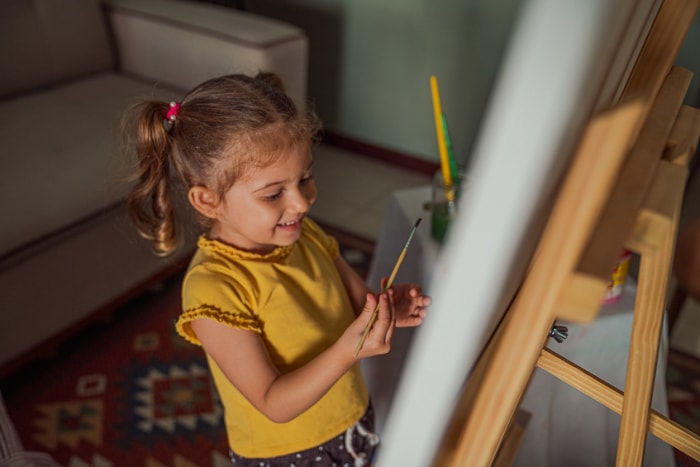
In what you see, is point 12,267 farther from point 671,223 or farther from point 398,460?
point 671,223

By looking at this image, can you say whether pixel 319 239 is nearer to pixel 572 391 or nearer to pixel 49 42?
pixel 572 391

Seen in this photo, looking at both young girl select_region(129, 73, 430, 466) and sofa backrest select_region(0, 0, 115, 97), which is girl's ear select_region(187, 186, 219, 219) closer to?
young girl select_region(129, 73, 430, 466)

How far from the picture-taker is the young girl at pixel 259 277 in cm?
71

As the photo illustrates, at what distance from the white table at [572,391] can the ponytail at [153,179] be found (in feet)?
1.70

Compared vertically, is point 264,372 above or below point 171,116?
below

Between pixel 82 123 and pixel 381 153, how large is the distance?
129 centimetres

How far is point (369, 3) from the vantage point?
230cm

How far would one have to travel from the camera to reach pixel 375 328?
613 millimetres

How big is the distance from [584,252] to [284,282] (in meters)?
0.51

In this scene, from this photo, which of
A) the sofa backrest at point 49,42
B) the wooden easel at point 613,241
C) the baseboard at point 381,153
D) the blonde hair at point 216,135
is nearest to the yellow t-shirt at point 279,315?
the blonde hair at point 216,135

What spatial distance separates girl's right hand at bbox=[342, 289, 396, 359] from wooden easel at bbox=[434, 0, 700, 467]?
0.10 metres

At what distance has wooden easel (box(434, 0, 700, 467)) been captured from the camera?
30 cm

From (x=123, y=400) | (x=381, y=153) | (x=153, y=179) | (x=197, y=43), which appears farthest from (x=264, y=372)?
(x=381, y=153)

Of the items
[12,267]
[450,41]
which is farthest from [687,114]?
[450,41]
